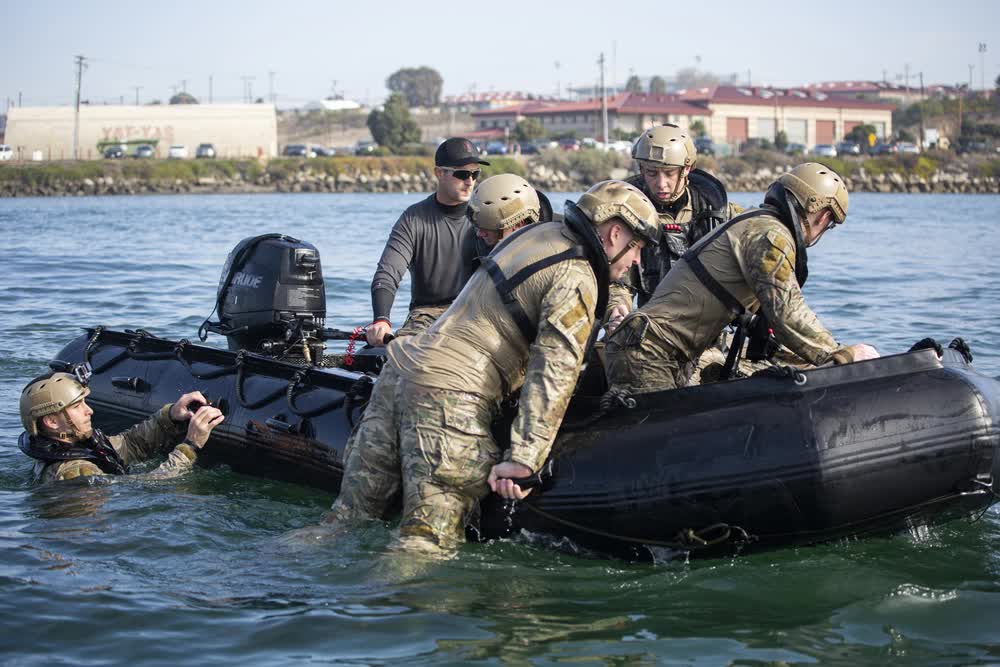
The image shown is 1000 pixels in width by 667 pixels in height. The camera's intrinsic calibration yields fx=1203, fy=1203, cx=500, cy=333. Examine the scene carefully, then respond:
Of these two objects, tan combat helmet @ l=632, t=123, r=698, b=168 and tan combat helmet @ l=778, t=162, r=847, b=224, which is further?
tan combat helmet @ l=632, t=123, r=698, b=168

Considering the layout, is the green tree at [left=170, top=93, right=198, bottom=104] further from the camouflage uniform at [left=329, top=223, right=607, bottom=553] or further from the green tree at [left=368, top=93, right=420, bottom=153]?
the camouflage uniform at [left=329, top=223, right=607, bottom=553]

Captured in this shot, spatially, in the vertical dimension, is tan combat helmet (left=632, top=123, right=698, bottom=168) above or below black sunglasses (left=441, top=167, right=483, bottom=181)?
above

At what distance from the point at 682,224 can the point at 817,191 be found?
1.84 meters

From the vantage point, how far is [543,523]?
215 inches

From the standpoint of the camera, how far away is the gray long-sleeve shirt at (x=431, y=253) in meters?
7.50

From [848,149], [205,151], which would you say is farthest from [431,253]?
[848,149]

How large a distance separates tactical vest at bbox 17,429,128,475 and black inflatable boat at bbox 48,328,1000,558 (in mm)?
2344

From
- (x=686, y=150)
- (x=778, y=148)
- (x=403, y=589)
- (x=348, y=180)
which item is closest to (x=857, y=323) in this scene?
(x=686, y=150)

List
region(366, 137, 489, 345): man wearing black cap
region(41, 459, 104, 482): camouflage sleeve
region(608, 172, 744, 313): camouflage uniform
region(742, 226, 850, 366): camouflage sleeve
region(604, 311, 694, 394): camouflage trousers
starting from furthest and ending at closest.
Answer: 1. region(366, 137, 489, 345): man wearing black cap
2. region(608, 172, 744, 313): camouflage uniform
3. region(41, 459, 104, 482): camouflage sleeve
4. region(604, 311, 694, 394): camouflage trousers
5. region(742, 226, 850, 366): camouflage sleeve

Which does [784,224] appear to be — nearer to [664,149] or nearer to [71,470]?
[664,149]

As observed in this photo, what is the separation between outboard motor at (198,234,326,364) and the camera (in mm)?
7992

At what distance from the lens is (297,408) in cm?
669

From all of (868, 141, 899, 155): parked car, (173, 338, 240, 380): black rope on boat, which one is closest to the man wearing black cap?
(173, 338, 240, 380): black rope on boat

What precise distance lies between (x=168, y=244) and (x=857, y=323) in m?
16.6
